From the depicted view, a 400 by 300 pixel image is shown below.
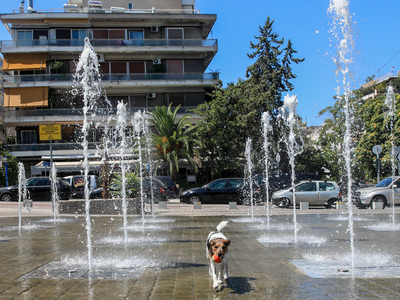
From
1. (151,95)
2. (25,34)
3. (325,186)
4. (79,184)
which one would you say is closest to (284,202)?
(325,186)

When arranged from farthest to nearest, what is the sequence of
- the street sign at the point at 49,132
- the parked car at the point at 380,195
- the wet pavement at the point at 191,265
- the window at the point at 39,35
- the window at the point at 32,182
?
the window at the point at 39,35, the window at the point at 32,182, the parked car at the point at 380,195, the street sign at the point at 49,132, the wet pavement at the point at 191,265

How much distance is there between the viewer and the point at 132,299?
17.6 ft

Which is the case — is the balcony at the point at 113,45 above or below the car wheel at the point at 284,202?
above

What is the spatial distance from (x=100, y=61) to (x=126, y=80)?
3428 mm

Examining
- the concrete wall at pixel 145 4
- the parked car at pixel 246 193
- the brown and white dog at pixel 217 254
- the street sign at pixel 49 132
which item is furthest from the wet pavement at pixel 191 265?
the concrete wall at pixel 145 4

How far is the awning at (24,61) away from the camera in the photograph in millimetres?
41562

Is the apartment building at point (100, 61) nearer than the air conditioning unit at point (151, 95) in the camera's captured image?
Yes

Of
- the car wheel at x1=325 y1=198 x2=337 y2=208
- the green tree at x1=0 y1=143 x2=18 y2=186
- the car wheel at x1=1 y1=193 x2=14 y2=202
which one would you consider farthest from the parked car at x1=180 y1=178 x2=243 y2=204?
the green tree at x1=0 y1=143 x2=18 y2=186

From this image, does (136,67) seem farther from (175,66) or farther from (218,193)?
(218,193)

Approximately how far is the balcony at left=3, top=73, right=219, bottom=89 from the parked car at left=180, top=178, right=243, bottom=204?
60.3ft

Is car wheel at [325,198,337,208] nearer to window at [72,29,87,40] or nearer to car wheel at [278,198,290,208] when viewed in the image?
car wheel at [278,198,290,208]

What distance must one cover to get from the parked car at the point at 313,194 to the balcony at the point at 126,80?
21.3m

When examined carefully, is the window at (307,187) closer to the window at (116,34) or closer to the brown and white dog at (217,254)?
the brown and white dog at (217,254)

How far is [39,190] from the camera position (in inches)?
1125
